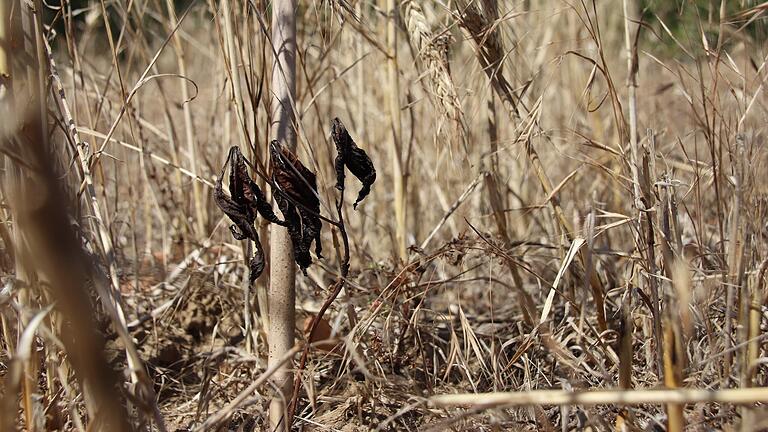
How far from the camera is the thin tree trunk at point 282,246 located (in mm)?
897

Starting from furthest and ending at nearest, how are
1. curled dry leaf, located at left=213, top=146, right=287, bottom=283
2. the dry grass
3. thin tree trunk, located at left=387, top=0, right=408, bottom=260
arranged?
thin tree trunk, located at left=387, top=0, right=408, bottom=260 < curled dry leaf, located at left=213, top=146, right=287, bottom=283 < the dry grass

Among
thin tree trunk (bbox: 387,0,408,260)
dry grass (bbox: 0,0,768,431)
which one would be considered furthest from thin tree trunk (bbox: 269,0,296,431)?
thin tree trunk (bbox: 387,0,408,260)

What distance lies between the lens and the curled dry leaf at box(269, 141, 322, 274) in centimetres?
86

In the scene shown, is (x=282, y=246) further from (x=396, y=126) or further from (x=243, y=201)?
(x=396, y=126)

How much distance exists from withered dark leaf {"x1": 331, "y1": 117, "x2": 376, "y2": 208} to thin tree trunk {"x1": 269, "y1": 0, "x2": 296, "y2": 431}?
0.20ft

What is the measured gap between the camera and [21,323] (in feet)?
3.04

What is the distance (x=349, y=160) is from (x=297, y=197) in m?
0.08

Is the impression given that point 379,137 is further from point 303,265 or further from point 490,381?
point 303,265

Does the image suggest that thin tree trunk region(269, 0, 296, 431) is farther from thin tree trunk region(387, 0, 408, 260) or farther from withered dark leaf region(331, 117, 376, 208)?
thin tree trunk region(387, 0, 408, 260)

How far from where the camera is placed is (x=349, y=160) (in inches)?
35.5

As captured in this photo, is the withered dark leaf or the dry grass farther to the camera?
the withered dark leaf

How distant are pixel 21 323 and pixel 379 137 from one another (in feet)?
4.11

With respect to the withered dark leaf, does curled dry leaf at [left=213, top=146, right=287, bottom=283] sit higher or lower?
lower

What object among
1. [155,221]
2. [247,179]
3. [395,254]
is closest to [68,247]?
[247,179]
